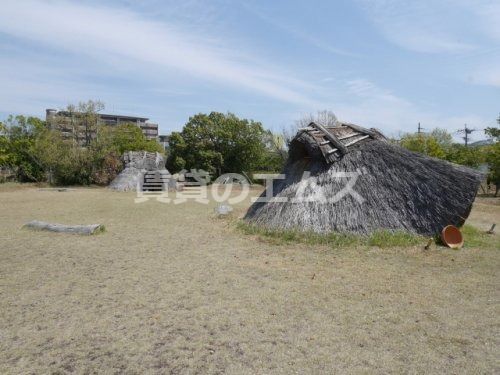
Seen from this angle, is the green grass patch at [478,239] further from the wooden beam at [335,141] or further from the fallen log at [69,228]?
the fallen log at [69,228]

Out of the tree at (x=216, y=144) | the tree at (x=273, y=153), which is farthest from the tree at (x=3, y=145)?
the tree at (x=273, y=153)

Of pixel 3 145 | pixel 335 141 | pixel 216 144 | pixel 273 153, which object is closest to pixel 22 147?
pixel 3 145

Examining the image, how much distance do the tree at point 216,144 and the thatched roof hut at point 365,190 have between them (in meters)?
16.4

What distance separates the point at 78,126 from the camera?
82.1 ft

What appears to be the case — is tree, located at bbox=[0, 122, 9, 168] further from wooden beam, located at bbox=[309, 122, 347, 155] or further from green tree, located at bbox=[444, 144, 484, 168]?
green tree, located at bbox=[444, 144, 484, 168]

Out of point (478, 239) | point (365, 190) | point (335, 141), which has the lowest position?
point (478, 239)

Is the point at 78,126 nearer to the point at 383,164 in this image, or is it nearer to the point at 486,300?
the point at 383,164

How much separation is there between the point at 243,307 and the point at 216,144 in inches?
859

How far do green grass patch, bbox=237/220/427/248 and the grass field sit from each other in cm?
15

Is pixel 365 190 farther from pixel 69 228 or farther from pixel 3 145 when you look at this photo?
pixel 3 145

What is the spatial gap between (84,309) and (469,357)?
390cm

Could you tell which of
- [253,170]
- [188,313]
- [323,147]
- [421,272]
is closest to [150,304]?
[188,313]

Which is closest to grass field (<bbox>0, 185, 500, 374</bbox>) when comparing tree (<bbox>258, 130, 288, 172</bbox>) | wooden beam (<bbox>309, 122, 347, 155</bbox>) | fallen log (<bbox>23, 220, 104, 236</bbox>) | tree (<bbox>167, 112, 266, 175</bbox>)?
fallen log (<bbox>23, 220, 104, 236</bbox>)

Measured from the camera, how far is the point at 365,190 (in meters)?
8.23
